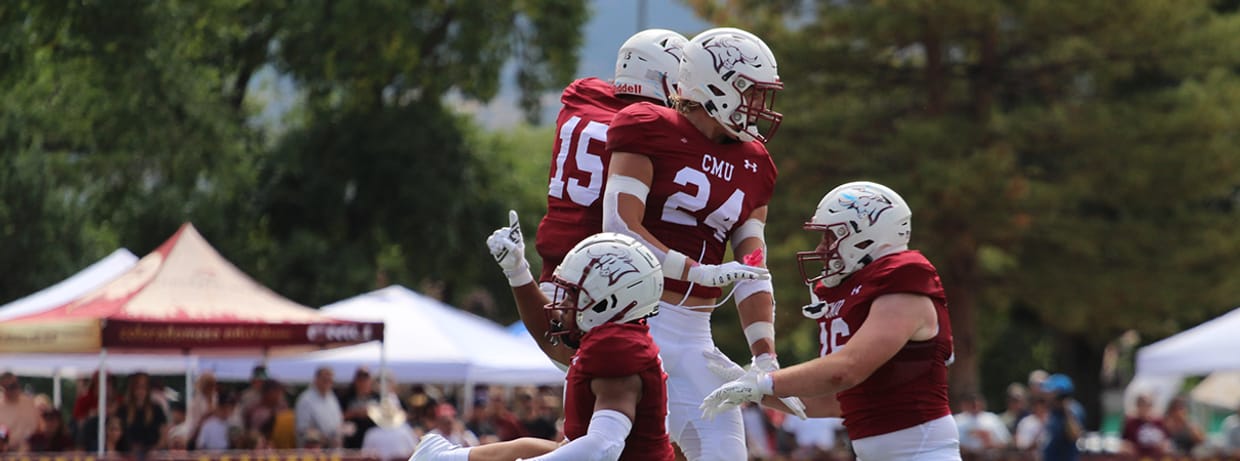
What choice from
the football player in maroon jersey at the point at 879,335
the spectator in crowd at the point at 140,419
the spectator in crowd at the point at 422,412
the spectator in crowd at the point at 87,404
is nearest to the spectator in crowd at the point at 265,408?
the spectator in crowd at the point at 140,419

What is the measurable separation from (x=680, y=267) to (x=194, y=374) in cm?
1723

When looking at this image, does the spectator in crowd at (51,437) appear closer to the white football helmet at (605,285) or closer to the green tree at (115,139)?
the green tree at (115,139)

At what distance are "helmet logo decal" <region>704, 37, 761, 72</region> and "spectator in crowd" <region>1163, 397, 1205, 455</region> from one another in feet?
48.8

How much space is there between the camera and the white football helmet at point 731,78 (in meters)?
6.55

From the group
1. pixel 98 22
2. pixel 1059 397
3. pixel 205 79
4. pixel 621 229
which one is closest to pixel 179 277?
pixel 98 22

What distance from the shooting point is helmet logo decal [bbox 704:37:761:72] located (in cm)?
654

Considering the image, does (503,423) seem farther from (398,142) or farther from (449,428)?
(398,142)

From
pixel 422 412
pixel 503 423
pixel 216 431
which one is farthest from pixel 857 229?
pixel 422 412

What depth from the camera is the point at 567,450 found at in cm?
548

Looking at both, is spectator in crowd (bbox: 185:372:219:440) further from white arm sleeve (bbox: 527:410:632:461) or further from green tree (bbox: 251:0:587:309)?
green tree (bbox: 251:0:587:309)

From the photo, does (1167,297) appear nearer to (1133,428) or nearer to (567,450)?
(1133,428)

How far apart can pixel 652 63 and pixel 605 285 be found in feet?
5.47

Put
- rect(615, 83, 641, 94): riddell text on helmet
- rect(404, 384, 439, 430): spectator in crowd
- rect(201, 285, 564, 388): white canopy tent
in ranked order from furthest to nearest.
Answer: rect(201, 285, 564, 388): white canopy tent → rect(404, 384, 439, 430): spectator in crowd → rect(615, 83, 641, 94): riddell text on helmet

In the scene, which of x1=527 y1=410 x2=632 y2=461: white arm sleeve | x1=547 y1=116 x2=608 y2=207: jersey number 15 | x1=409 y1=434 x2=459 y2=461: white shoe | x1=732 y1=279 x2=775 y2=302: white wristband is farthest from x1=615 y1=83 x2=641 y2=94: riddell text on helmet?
x1=527 y1=410 x2=632 y2=461: white arm sleeve
